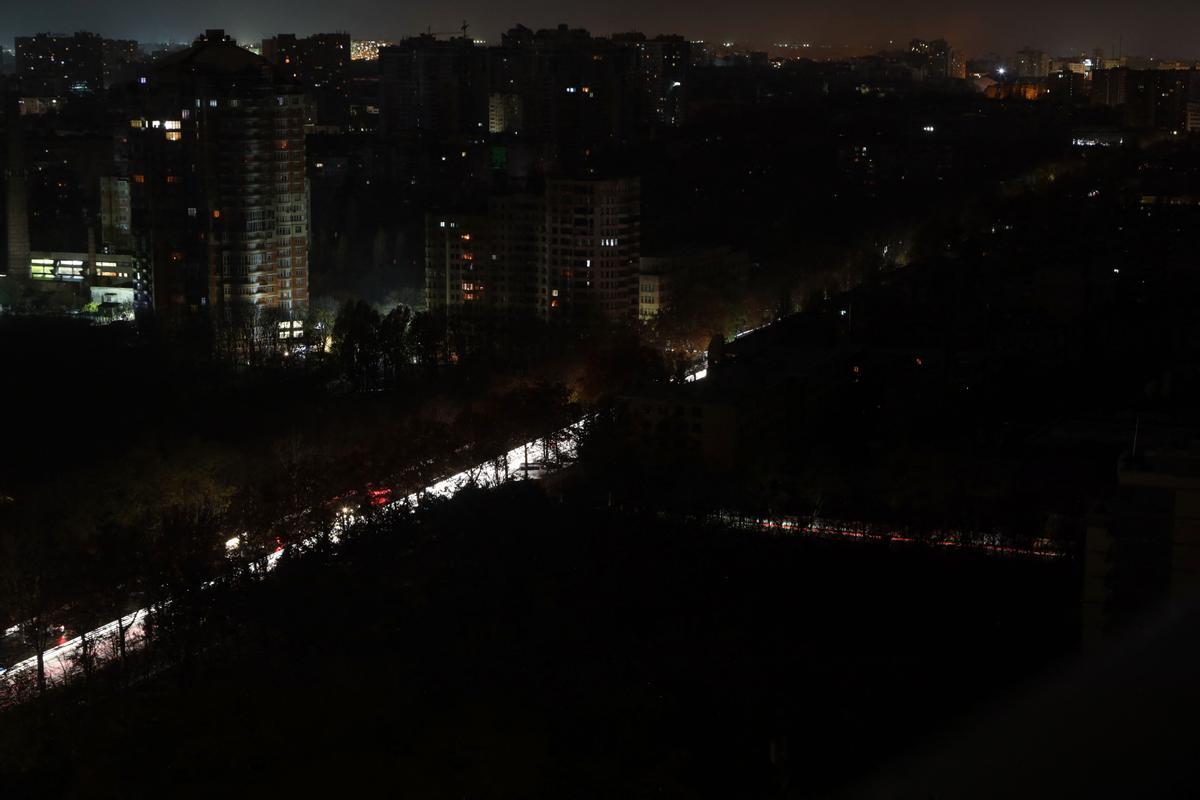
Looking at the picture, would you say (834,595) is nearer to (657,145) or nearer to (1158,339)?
(1158,339)

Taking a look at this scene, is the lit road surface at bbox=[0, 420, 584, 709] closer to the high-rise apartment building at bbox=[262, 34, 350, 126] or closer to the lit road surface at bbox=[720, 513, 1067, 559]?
the lit road surface at bbox=[720, 513, 1067, 559]

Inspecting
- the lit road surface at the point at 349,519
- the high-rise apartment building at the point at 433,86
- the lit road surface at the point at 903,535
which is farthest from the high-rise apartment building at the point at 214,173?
the high-rise apartment building at the point at 433,86

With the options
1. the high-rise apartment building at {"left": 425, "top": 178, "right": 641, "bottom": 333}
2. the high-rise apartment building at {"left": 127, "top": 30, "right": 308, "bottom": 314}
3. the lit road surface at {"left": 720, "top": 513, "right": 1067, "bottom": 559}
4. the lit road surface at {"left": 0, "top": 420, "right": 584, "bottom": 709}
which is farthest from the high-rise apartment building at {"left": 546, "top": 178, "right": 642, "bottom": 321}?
the lit road surface at {"left": 720, "top": 513, "right": 1067, "bottom": 559}

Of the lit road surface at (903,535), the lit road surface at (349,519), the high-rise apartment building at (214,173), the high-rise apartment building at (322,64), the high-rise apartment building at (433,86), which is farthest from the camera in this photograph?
the high-rise apartment building at (322,64)

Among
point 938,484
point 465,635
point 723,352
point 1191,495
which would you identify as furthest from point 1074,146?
point 1191,495

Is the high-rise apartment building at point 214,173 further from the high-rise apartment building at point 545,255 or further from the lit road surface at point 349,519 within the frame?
the lit road surface at point 349,519
